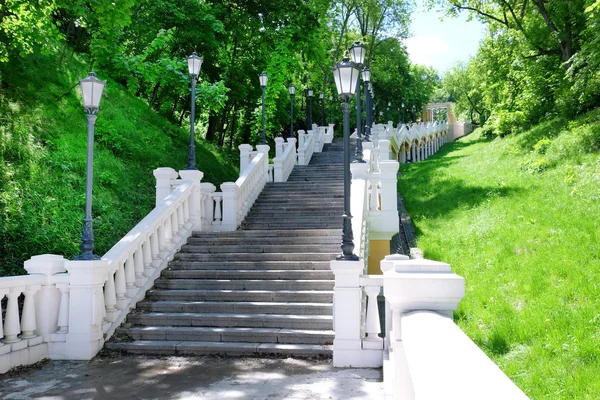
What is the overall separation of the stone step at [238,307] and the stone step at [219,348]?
0.93 meters

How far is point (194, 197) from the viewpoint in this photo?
11.9 m

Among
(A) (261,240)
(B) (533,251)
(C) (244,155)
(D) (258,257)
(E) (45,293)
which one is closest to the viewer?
(E) (45,293)

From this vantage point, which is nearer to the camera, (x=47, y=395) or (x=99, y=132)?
(x=47, y=395)

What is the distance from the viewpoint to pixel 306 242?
10.8m

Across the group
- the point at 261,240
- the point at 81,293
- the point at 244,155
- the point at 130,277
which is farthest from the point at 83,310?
the point at 244,155

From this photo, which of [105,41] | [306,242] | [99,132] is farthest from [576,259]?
[99,132]

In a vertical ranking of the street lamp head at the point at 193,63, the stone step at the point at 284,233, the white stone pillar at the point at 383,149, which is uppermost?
the street lamp head at the point at 193,63

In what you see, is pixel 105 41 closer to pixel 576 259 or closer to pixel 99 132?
pixel 99 132

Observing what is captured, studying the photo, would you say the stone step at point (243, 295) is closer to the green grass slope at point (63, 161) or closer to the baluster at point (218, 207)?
the green grass slope at point (63, 161)

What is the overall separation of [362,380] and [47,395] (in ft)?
12.0

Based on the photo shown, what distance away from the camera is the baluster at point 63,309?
7.46 m

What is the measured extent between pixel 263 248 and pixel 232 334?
305cm

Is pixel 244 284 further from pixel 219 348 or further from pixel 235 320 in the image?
pixel 219 348

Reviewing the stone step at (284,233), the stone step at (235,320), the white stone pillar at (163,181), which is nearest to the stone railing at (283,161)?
the stone step at (284,233)
